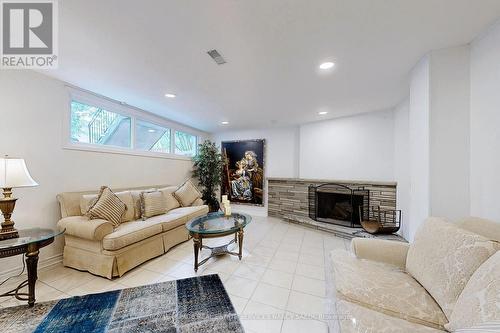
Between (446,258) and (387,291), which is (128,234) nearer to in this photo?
(387,291)

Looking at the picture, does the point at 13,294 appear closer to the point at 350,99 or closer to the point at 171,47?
the point at 171,47

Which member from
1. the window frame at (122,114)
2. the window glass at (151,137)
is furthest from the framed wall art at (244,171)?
the window glass at (151,137)

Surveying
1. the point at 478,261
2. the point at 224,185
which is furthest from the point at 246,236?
the point at 478,261

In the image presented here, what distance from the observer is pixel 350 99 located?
10.0 feet

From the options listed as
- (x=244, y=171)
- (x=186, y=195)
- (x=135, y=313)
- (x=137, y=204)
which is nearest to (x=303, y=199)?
(x=244, y=171)

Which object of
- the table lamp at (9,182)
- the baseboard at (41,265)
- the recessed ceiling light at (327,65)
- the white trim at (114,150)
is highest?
the recessed ceiling light at (327,65)

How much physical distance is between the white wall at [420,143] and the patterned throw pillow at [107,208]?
11.8ft

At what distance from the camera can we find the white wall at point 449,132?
1.75m

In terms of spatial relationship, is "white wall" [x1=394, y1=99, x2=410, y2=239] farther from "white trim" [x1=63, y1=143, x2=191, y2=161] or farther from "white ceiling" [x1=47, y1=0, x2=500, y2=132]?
"white trim" [x1=63, y1=143, x2=191, y2=161]

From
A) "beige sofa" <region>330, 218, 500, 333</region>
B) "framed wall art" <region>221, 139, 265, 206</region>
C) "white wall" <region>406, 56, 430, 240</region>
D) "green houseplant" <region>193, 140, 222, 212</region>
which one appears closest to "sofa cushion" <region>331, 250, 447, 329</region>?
"beige sofa" <region>330, 218, 500, 333</region>

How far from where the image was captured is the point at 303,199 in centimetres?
445

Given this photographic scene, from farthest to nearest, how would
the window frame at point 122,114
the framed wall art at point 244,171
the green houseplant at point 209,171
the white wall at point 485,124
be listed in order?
the framed wall art at point 244,171 < the green houseplant at point 209,171 < the window frame at point 122,114 < the white wall at point 485,124

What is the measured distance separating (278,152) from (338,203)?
1.91 meters

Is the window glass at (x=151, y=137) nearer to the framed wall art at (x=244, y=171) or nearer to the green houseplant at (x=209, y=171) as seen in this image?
the green houseplant at (x=209, y=171)
